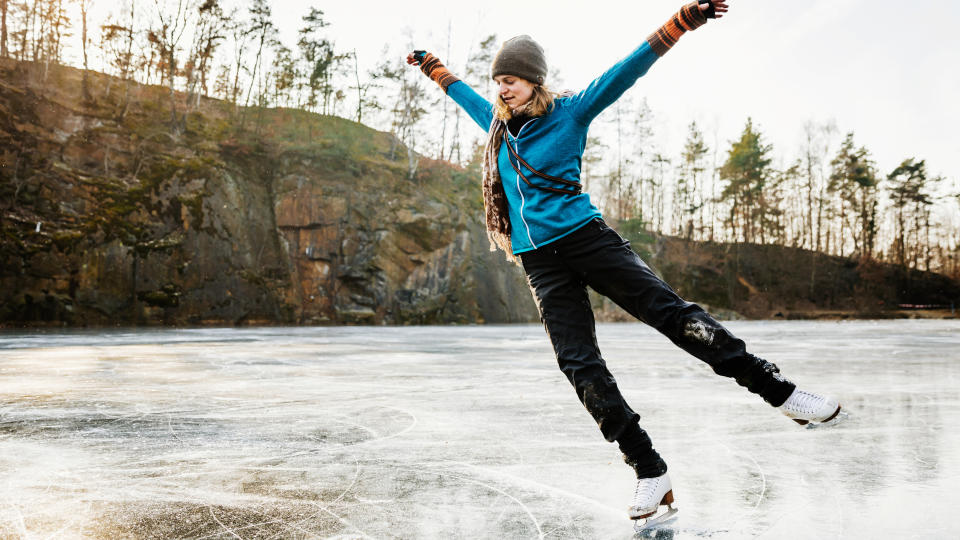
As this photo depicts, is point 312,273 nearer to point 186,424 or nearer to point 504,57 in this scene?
point 186,424

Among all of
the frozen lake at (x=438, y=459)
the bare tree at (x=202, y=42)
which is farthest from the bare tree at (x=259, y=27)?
the frozen lake at (x=438, y=459)

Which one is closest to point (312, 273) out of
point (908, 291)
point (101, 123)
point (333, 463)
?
point (101, 123)

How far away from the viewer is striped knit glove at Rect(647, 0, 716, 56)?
5.97 feet

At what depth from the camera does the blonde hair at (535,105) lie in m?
2.10

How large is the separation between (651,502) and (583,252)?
0.77 metres

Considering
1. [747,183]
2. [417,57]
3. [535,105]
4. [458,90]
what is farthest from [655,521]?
[747,183]

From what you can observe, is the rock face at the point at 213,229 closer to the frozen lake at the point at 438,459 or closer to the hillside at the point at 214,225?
the hillside at the point at 214,225

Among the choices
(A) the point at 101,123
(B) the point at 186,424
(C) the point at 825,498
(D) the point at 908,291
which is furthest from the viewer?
(D) the point at 908,291

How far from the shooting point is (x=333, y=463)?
2.32 m

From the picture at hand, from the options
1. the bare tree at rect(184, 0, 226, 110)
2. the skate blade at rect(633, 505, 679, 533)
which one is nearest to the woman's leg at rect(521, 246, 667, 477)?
the skate blade at rect(633, 505, 679, 533)

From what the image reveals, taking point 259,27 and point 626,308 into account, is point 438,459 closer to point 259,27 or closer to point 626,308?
point 626,308

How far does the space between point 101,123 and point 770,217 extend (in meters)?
41.1

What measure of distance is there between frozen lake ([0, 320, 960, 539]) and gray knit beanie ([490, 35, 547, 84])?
1414 mm

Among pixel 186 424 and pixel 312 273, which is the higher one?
pixel 312 273
